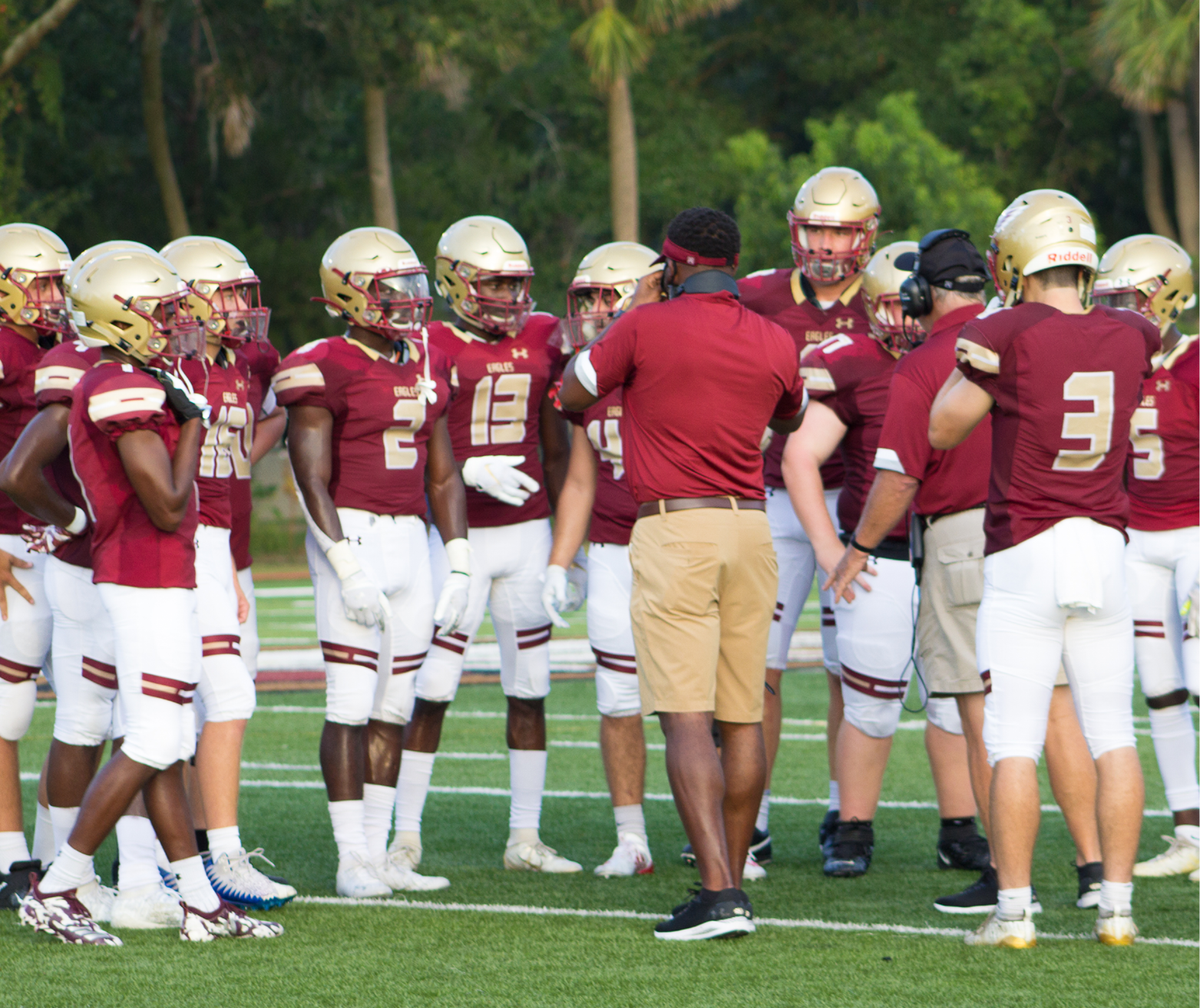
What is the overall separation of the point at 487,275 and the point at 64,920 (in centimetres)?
302

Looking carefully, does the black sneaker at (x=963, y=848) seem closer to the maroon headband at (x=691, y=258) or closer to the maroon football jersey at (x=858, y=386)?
the maroon football jersey at (x=858, y=386)

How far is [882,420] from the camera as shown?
6441mm

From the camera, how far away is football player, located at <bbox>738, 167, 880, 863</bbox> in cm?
679

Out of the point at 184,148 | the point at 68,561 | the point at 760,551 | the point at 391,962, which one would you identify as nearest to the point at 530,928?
the point at 391,962

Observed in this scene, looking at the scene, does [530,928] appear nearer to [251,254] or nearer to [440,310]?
[440,310]

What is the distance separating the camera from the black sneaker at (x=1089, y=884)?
18.1 feet

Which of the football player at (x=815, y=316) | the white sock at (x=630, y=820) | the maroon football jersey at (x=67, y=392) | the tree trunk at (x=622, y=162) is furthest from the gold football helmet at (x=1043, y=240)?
the tree trunk at (x=622, y=162)

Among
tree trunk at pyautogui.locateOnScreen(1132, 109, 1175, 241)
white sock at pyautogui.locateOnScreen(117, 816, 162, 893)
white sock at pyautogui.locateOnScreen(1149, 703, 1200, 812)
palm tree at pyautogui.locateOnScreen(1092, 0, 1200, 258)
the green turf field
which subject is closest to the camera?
the green turf field

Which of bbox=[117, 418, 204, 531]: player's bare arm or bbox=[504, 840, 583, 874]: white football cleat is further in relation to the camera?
bbox=[504, 840, 583, 874]: white football cleat

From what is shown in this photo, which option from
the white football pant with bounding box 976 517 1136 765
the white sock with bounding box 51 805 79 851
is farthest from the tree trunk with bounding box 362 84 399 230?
the white football pant with bounding box 976 517 1136 765

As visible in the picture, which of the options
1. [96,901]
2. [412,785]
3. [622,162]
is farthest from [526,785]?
[622,162]

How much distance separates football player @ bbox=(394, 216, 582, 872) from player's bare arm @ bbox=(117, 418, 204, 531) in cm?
166

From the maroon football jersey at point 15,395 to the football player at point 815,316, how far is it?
2.97 metres

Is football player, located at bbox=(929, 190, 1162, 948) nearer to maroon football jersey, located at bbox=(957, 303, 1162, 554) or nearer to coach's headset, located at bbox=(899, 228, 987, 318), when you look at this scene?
maroon football jersey, located at bbox=(957, 303, 1162, 554)
